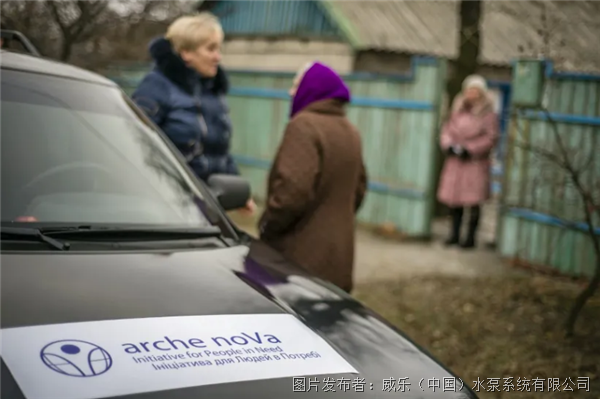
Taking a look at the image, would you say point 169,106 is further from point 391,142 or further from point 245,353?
point 391,142

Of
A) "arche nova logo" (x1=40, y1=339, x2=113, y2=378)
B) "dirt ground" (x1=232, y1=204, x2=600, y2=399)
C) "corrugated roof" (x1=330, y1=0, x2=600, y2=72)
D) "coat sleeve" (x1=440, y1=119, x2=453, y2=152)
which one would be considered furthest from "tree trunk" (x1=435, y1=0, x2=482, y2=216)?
"arche nova logo" (x1=40, y1=339, x2=113, y2=378)

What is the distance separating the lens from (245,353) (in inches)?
77.6

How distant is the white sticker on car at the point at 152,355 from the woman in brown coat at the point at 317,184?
1.70m

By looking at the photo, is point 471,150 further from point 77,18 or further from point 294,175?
point 294,175

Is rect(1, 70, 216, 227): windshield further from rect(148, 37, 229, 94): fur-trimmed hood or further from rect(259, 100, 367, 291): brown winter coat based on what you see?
rect(148, 37, 229, 94): fur-trimmed hood

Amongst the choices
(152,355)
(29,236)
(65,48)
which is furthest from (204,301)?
(65,48)

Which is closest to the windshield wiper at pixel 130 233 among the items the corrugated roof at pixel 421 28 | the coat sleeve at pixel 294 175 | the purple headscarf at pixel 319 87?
the coat sleeve at pixel 294 175

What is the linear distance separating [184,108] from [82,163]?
1.50 meters

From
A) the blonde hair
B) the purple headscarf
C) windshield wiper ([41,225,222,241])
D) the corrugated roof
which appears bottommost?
windshield wiper ([41,225,222,241])

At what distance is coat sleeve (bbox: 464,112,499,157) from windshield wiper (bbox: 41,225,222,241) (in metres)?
6.03

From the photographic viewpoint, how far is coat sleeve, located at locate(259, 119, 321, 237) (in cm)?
380

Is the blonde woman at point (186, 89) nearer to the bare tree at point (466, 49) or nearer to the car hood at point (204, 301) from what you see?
the car hood at point (204, 301)

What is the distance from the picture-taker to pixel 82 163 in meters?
2.96

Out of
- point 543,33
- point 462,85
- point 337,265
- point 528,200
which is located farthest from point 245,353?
point 462,85
